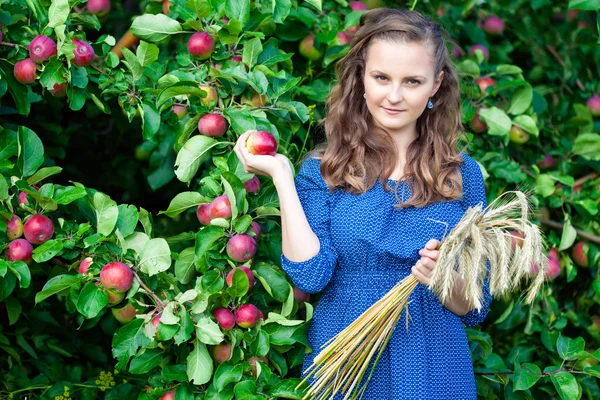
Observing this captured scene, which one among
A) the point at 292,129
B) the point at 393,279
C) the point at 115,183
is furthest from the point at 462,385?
the point at 115,183

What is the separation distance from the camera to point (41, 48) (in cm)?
174

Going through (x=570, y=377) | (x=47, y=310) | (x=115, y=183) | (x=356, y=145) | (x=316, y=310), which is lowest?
(x=47, y=310)

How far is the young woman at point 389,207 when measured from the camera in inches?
63.2

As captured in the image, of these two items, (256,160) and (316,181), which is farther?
(316,181)

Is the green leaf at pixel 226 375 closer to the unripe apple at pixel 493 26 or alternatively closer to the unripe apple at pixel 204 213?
the unripe apple at pixel 204 213

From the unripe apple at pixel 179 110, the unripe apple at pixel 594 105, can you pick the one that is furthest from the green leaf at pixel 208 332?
the unripe apple at pixel 594 105

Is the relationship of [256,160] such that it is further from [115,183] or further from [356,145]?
[115,183]

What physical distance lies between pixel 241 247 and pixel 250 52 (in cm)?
42

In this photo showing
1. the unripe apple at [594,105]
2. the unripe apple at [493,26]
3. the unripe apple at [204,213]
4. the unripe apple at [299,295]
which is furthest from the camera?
the unripe apple at [493,26]

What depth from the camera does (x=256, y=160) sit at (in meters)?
1.59

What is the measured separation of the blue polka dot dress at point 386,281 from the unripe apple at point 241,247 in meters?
0.07

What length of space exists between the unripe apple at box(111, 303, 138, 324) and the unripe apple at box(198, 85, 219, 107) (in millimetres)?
440

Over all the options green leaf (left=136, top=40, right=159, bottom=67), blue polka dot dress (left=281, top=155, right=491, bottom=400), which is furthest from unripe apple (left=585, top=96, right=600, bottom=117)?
green leaf (left=136, top=40, right=159, bottom=67)

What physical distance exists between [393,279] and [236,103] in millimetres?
491
